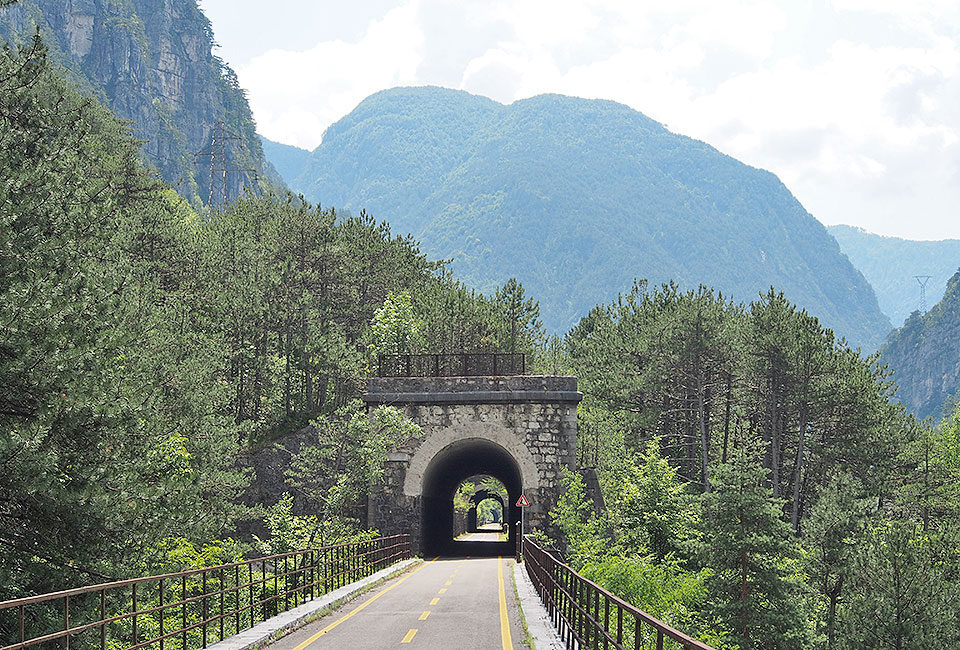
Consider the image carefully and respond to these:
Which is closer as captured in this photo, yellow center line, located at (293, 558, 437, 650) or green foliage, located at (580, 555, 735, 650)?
yellow center line, located at (293, 558, 437, 650)

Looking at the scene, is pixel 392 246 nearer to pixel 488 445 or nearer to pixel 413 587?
pixel 488 445

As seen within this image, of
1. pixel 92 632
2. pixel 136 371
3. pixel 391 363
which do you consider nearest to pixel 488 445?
pixel 391 363

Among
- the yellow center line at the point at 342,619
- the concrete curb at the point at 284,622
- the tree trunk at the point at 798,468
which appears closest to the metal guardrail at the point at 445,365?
the yellow center line at the point at 342,619

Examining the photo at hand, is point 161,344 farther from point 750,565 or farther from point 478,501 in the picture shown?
point 478,501

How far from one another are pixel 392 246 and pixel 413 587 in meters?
35.0

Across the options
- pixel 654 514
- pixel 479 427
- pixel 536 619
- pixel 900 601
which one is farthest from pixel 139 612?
pixel 900 601

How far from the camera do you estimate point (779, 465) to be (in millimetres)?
50781

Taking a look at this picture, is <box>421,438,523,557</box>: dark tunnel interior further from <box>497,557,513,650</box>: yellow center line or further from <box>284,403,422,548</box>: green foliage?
<box>497,557,513,650</box>: yellow center line

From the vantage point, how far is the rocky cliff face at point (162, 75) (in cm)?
13225

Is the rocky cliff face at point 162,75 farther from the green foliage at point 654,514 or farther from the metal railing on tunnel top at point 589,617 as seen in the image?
the metal railing on tunnel top at point 589,617

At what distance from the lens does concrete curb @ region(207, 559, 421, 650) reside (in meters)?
13.0

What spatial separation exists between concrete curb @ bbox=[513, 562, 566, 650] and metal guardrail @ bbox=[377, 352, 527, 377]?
15.7 meters

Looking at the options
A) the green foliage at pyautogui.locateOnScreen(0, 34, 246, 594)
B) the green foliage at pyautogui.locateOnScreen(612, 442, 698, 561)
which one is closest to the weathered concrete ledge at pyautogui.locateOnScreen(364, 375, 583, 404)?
the green foliage at pyautogui.locateOnScreen(612, 442, 698, 561)

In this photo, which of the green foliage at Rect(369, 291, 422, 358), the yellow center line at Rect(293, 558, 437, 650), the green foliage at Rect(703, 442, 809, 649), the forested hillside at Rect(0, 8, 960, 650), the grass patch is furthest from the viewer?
the green foliage at Rect(369, 291, 422, 358)
